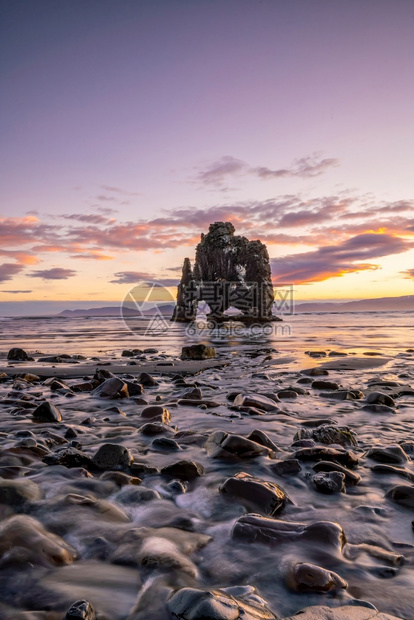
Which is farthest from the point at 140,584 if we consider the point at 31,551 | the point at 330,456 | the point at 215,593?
the point at 330,456

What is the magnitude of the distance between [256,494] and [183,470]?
0.80 meters

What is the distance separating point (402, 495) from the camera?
293cm

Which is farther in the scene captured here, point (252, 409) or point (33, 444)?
point (252, 409)

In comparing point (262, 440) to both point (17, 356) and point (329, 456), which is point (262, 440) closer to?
point (329, 456)

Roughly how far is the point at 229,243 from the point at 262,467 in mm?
83694

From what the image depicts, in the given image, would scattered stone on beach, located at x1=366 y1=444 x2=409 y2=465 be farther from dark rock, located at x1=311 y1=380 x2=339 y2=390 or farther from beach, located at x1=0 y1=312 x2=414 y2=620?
dark rock, located at x1=311 y1=380 x2=339 y2=390

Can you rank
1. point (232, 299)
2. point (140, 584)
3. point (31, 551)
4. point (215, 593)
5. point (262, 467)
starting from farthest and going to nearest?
point (232, 299), point (262, 467), point (31, 551), point (140, 584), point (215, 593)

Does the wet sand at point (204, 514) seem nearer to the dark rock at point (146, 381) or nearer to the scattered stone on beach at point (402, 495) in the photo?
the scattered stone on beach at point (402, 495)

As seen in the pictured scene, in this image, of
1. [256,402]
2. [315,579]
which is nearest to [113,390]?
[256,402]

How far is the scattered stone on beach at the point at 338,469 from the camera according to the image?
10.7 ft

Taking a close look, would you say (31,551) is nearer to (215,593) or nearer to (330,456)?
(215,593)

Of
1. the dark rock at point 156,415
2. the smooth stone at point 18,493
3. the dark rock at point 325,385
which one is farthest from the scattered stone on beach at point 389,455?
the dark rock at point 325,385

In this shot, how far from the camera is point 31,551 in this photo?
2.00 meters

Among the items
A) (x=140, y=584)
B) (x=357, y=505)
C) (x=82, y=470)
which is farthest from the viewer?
(x=82, y=470)
